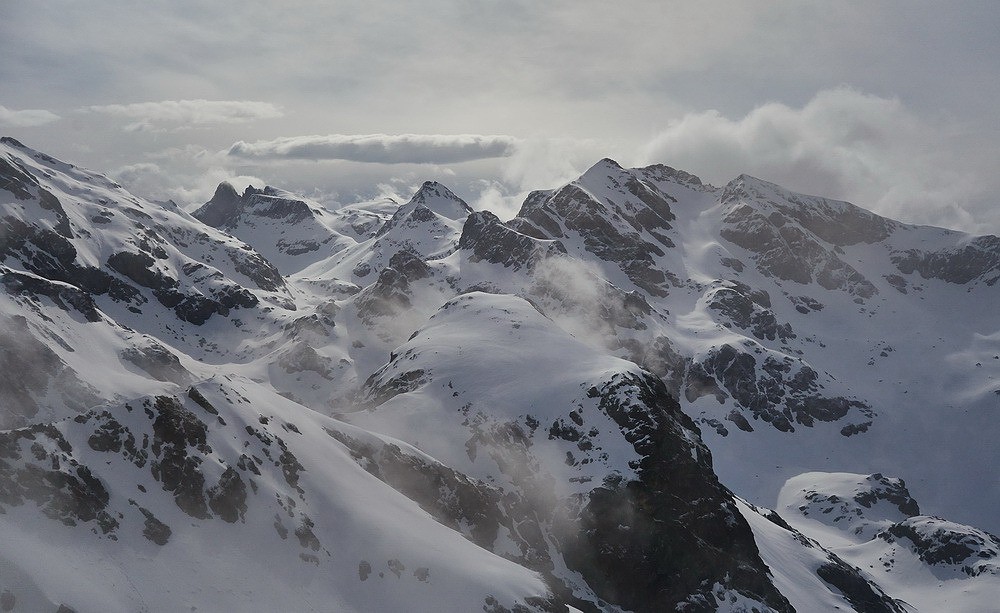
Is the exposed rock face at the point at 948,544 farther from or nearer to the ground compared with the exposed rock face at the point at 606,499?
farther from the ground

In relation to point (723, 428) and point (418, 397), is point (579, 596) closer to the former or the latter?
point (418, 397)

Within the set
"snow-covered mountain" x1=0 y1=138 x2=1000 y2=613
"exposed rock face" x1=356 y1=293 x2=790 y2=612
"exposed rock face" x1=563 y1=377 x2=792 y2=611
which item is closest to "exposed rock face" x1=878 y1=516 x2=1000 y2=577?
"snow-covered mountain" x1=0 y1=138 x2=1000 y2=613

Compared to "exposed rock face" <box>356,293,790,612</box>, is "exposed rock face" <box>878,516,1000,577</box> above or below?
above

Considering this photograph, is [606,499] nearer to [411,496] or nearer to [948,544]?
[411,496]

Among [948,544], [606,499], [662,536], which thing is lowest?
[662,536]

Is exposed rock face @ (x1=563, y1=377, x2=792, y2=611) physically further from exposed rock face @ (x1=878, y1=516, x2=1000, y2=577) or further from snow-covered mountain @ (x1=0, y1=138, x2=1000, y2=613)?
exposed rock face @ (x1=878, y1=516, x2=1000, y2=577)

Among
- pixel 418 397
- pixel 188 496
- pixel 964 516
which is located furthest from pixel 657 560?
pixel 964 516

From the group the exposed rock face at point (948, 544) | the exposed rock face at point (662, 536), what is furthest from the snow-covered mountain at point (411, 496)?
the exposed rock face at point (948, 544)

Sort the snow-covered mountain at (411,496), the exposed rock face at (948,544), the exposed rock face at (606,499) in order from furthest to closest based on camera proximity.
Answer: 1. the exposed rock face at (948,544)
2. the exposed rock face at (606,499)
3. the snow-covered mountain at (411,496)

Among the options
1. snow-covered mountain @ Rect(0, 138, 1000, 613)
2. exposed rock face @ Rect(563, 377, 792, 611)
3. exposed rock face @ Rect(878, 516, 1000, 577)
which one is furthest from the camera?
exposed rock face @ Rect(878, 516, 1000, 577)

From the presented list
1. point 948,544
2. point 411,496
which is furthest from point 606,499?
point 948,544

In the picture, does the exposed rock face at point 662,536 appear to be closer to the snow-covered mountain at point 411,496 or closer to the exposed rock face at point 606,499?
the exposed rock face at point 606,499
